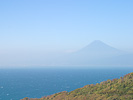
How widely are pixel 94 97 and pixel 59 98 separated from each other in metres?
5.60

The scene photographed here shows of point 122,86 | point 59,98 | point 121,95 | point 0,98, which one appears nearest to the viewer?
point 121,95

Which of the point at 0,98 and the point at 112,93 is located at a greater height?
the point at 112,93

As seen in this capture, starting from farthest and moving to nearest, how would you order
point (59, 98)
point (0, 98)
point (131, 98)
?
point (0, 98) → point (59, 98) → point (131, 98)

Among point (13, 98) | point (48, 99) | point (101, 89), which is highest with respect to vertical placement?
point (101, 89)

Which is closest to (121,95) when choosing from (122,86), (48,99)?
(122,86)

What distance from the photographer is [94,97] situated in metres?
22.2

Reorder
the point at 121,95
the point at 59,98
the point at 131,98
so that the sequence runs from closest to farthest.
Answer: the point at 131,98, the point at 121,95, the point at 59,98

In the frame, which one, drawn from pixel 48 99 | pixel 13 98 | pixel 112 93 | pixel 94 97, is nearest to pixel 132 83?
pixel 112 93

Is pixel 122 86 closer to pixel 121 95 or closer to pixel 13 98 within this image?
pixel 121 95

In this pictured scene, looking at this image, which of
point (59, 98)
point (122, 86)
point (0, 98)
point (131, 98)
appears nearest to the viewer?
point (131, 98)

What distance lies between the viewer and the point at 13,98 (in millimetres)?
67375

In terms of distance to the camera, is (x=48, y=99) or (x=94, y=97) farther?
(x=48, y=99)

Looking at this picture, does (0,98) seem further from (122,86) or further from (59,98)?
(122,86)

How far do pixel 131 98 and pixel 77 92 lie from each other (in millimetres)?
8779
